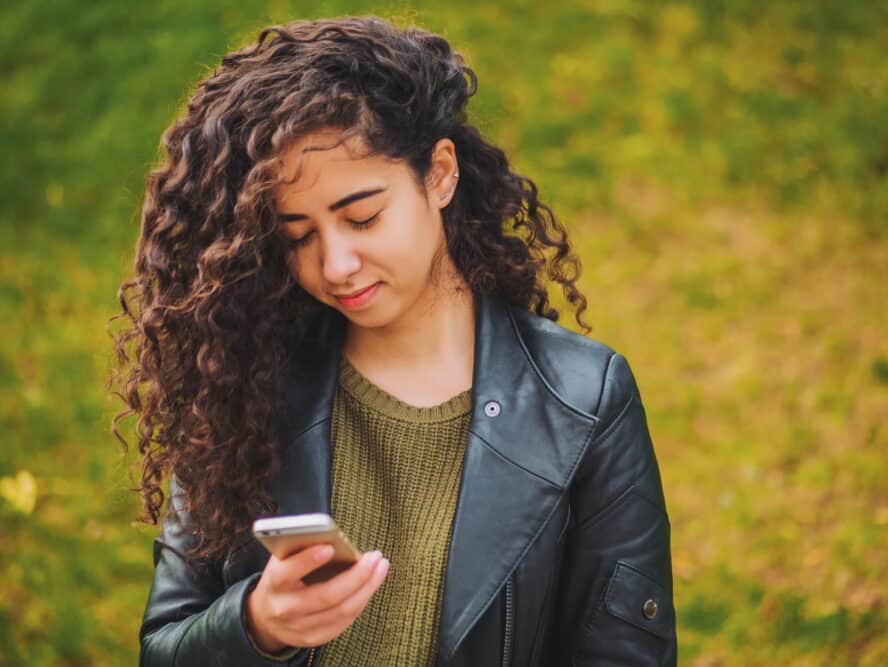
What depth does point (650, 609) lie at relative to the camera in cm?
203

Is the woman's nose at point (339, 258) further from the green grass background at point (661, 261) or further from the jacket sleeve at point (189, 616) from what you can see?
the green grass background at point (661, 261)

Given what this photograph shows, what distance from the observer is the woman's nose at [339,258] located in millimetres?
1832

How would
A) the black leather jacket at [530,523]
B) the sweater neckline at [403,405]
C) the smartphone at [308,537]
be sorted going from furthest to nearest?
1. the sweater neckline at [403,405]
2. the black leather jacket at [530,523]
3. the smartphone at [308,537]

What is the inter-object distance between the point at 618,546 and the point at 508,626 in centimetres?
27

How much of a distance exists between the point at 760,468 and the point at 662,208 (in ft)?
5.18

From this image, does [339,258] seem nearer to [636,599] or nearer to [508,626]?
[508,626]

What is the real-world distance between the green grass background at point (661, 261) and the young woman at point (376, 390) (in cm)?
85

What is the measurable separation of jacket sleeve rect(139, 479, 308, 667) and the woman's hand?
0.36 feet

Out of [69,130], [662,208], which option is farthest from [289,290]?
[69,130]

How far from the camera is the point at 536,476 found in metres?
1.96

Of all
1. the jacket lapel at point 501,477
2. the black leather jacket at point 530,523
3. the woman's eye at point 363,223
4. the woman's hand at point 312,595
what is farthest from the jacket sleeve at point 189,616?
the woman's eye at point 363,223

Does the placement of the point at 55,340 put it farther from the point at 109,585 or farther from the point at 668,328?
the point at 668,328

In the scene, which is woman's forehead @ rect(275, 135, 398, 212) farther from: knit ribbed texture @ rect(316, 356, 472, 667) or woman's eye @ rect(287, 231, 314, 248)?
knit ribbed texture @ rect(316, 356, 472, 667)

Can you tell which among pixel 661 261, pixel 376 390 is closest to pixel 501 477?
pixel 376 390
